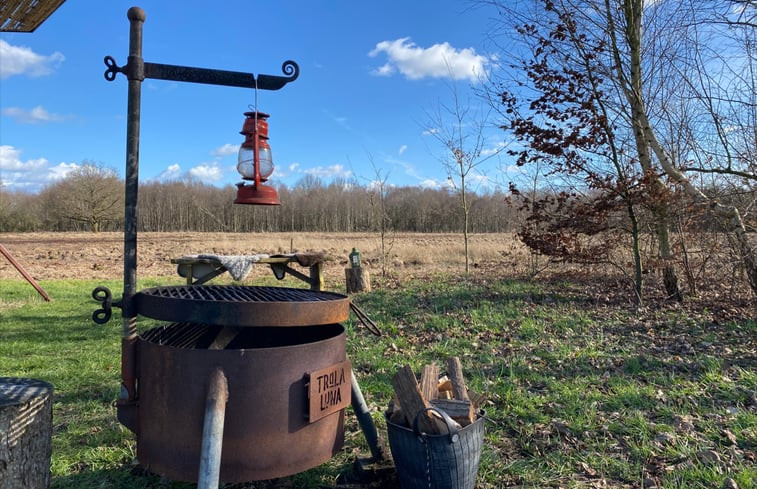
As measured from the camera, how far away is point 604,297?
8.37 metres

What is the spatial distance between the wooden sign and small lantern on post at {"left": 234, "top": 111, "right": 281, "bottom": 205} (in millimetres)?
943

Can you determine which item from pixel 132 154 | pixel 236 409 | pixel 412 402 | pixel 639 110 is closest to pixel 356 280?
pixel 639 110

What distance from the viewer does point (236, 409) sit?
2199 mm

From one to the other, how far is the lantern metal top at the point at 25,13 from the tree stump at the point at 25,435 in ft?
16.2

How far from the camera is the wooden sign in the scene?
2342 millimetres

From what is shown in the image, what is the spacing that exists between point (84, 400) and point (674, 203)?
8.55 metres

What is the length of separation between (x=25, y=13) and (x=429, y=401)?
6573 mm

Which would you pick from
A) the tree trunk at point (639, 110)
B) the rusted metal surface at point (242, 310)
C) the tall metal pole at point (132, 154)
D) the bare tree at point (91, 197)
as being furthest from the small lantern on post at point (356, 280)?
the bare tree at point (91, 197)

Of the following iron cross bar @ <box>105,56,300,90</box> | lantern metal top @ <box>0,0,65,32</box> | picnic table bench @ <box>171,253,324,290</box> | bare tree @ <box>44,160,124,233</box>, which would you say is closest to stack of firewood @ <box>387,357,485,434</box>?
iron cross bar @ <box>105,56,300,90</box>

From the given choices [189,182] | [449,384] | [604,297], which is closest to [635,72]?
[604,297]

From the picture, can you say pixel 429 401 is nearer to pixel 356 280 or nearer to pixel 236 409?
pixel 236 409

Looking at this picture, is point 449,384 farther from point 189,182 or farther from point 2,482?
point 189,182

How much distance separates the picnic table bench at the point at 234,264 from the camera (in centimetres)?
664

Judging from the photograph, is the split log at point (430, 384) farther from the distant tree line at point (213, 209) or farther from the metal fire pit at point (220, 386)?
the distant tree line at point (213, 209)
